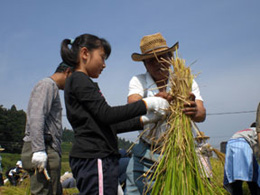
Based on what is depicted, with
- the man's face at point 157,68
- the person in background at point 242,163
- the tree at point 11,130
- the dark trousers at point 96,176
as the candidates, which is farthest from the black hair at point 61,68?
the tree at point 11,130

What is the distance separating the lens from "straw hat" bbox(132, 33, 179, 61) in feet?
6.41

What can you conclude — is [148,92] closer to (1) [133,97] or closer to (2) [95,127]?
(1) [133,97]

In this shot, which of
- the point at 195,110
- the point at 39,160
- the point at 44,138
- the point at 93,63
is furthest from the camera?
the point at 44,138

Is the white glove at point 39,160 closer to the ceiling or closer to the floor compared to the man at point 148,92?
closer to the floor

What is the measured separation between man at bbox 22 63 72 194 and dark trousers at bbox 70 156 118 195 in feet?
2.75

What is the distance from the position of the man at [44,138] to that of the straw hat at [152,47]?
2.91 ft

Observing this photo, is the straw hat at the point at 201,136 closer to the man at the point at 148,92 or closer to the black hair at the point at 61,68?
the man at the point at 148,92

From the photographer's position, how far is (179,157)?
153 centimetres

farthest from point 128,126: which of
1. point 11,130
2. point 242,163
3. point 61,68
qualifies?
point 11,130

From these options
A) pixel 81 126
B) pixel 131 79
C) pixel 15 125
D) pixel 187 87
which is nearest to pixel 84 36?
pixel 131 79

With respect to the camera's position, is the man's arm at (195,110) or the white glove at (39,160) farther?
the white glove at (39,160)

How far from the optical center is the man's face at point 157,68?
1923mm

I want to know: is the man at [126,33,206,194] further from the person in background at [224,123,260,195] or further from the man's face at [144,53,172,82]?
the person in background at [224,123,260,195]

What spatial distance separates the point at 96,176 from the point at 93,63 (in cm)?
67
